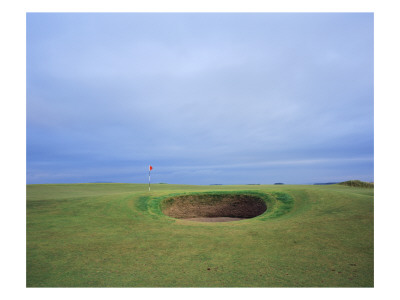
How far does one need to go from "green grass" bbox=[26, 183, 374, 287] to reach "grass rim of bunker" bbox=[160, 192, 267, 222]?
418cm

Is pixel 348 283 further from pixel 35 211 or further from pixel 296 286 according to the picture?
pixel 35 211

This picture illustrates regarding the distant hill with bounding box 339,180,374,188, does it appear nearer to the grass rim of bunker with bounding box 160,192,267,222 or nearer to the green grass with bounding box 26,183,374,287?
the green grass with bounding box 26,183,374,287

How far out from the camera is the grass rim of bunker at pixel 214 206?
17875mm

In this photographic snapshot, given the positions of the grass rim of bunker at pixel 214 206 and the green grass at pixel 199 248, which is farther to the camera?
the grass rim of bunker at pixel 214 206

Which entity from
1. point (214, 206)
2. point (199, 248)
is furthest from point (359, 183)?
point (199, 248)

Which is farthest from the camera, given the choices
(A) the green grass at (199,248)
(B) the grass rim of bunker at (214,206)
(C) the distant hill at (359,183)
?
(C) the distant hill at (359,183)

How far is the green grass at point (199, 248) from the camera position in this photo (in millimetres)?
5699

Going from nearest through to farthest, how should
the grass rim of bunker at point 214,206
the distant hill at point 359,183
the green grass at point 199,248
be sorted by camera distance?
1. the green grass at point 199,248
2. the grass rim of bunker at point 214,206
3. the distant hill at point 359,183

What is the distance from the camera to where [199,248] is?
25.8 ft

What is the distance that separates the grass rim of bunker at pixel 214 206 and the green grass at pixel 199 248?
4180mm

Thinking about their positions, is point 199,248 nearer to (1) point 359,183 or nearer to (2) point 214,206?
(2) point 214,206

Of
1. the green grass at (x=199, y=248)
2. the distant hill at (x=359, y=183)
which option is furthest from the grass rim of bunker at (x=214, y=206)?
the distant hill at (x=359, y=183)

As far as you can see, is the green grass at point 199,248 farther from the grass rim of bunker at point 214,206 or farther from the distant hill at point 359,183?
the distant hill at point 359,183

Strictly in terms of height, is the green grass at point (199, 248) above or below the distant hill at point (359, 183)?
above
